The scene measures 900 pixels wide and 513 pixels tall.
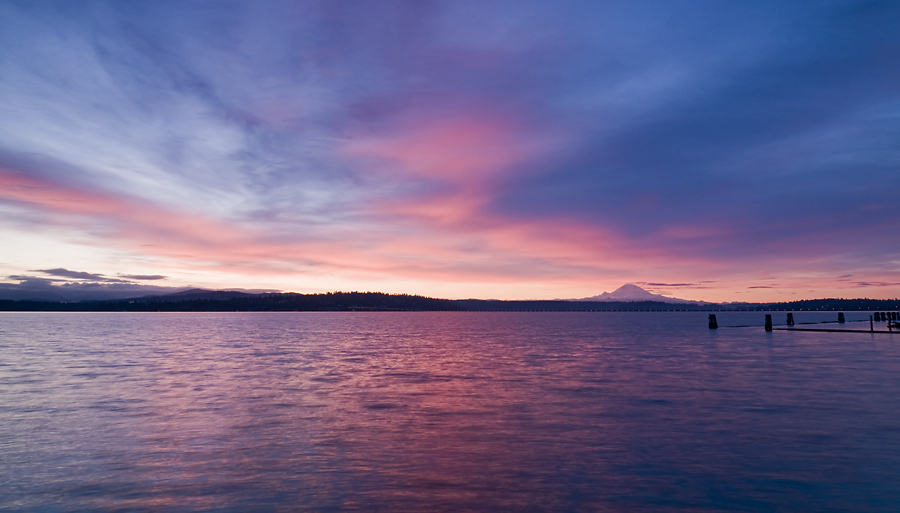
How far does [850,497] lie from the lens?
1195 centimetres

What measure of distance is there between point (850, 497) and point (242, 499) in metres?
13.1

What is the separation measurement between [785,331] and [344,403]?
83.8 meters

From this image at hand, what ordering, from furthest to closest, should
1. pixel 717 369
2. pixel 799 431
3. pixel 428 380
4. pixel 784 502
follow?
pixel 717 369 < pixel 428 380 < pixel 799 431 < pixel 784 502

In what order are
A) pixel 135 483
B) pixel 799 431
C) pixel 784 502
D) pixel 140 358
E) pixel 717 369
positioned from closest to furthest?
pixel 784 502
pixel 135 483
pixel 799 431
pixel 717 369
pixel 140 358

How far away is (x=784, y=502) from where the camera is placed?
11.7 metres

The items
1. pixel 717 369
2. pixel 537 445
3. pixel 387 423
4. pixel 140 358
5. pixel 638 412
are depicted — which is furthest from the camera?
pixel 140 358

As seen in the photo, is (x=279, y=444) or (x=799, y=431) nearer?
(x=279, y=444)

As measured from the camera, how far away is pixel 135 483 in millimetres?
13297

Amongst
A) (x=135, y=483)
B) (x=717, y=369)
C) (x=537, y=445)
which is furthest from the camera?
(x=717, y=369)

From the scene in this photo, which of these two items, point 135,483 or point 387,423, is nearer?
point 135,483

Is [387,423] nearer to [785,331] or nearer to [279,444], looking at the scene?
[279,444]

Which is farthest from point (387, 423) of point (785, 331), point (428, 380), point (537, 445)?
point (785, 331)

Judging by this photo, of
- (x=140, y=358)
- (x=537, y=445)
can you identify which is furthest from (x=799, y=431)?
(x=140, y=358)

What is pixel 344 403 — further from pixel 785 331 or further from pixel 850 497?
pixel 785 331
